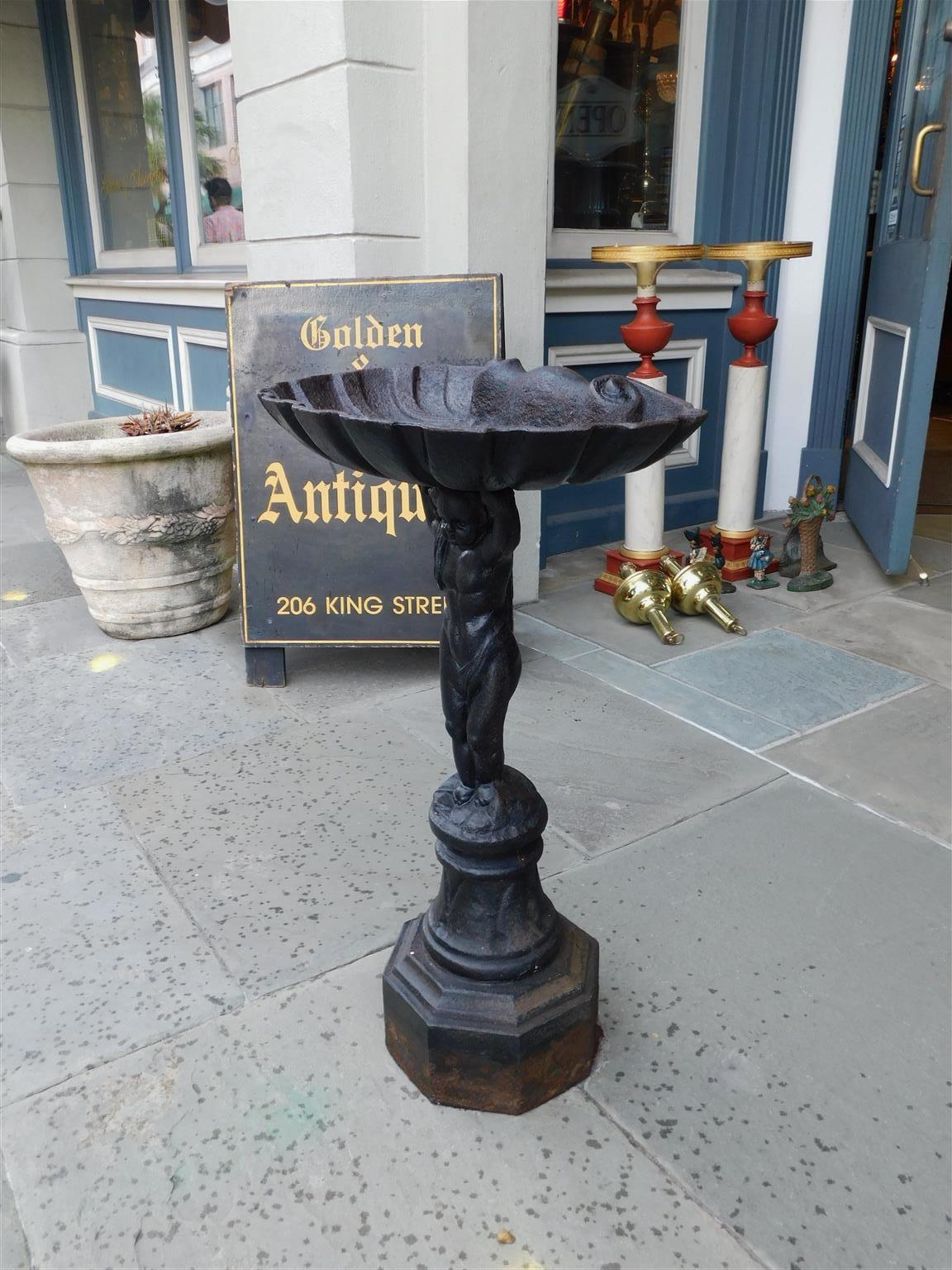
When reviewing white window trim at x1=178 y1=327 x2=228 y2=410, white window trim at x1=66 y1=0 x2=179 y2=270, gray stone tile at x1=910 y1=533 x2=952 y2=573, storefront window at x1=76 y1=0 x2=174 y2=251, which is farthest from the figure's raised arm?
white window trim at x1=66 y1=0 x2=179 y2=270

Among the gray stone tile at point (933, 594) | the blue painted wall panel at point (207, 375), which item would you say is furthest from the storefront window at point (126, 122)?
the gray stone tile at point (933, 594)

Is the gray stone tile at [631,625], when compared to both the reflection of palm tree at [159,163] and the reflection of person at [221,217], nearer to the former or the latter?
the reflection of person at [221,217]

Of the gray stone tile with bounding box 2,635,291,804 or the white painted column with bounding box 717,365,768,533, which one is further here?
the white painted column with bounding box 717,365,768,533

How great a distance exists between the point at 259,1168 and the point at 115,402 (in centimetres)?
689


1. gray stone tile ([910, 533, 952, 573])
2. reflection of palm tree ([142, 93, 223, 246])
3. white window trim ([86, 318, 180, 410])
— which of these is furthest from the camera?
white window trim ([86, 318, 180, 410])

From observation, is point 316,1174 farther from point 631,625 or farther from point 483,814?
point 631,625

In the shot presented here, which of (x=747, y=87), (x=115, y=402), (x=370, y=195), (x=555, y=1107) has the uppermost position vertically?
(x=747, y=87)

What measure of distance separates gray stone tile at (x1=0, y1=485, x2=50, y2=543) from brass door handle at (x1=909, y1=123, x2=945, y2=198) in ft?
15.1

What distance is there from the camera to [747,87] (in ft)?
15.8

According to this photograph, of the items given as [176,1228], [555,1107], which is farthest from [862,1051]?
[176,1228]

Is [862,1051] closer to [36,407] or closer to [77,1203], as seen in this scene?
[77,1203]

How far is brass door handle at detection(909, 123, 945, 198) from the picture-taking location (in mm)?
3943

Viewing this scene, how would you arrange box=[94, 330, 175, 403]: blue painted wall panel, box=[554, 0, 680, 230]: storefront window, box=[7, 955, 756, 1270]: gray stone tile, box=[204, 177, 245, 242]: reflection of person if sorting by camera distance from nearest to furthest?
box=[7, 955, 756, 1270]: gray stone tile < box=[554, 0, 680, 230]: storefront window < box=[204, 177, 245, 242]: reflection of person < box=[94, 330, 175, 403]: blue painted wall panel

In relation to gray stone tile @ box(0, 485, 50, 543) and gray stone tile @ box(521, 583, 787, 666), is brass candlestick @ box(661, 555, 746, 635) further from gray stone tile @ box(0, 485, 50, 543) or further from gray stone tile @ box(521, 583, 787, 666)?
gray stone tile @ box(0, 485, 50, 543)
